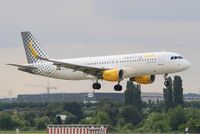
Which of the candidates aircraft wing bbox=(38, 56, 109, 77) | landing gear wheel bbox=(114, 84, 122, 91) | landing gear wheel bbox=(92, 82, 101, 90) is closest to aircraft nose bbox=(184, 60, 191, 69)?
landing gear wheel bbox=(114, 84, 122, 91)

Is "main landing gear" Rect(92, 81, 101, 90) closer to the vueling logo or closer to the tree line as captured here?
the vueling logo

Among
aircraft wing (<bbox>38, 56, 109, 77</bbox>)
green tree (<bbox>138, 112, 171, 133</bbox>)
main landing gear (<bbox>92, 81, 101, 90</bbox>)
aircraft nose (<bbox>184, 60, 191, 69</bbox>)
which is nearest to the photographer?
aircraft nose (<bbox>184, 60, 191, 69</bbox>)

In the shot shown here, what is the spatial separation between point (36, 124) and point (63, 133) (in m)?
71.6

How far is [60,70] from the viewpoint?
12088 centimetres

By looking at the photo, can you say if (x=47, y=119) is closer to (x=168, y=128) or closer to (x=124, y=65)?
(x=168, y=128)

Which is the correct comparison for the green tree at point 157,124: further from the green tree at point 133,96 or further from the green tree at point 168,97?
the green tree at point 168,97

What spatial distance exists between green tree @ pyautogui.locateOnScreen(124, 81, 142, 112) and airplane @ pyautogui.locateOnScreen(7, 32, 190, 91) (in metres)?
67.1

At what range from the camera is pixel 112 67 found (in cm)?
11388

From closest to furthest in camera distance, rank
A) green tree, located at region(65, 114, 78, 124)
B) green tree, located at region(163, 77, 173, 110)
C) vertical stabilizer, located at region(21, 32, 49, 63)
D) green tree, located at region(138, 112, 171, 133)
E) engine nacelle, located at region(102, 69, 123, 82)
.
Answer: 1. engine nacelle, located at region(102, 69, 123, 82)
2. vertical stabilizer, located at region(21, 32, 49, 63)
3. green tree, located at region(138, 112, 171, 133)
4. green tree, located at region(65, 114, 78, 124)
5. green tree, located at region(163, 77, 173, 110)

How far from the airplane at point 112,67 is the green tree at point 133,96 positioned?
67.1 metres

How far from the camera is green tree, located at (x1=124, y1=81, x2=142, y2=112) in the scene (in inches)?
7589

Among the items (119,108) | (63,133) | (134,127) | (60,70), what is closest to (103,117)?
(134,127)

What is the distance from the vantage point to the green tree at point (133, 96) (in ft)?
632

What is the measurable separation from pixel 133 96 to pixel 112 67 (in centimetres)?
8145
